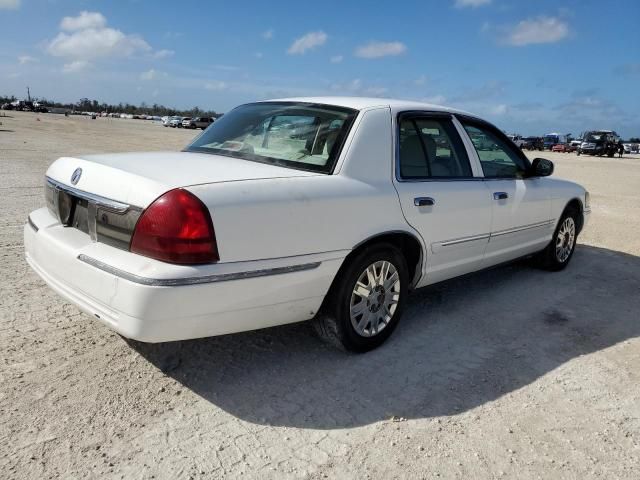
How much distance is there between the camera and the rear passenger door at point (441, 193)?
3.66 m

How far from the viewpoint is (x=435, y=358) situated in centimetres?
354

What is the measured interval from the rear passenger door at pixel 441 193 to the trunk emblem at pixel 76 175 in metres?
1.89

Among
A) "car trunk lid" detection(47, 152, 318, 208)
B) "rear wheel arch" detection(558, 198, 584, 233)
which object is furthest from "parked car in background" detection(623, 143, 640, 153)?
"car trunk lid" detection(47, 152, 318, 208)

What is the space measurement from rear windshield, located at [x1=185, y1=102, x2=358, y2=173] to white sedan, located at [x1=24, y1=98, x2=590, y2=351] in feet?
→ 0.04

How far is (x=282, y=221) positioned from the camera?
9.32 feet

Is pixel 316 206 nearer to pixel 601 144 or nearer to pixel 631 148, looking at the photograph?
pixel 601 144

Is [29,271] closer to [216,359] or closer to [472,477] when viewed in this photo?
[216,359]

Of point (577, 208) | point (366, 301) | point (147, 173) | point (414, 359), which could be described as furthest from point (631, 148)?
point (147, 173)

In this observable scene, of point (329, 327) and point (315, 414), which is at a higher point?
point (329, 327)

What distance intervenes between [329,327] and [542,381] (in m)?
1.33

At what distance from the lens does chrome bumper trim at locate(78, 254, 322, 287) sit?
8.30ft

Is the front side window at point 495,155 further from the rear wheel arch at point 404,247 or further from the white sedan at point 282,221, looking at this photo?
the rear wheel arch at point 404,247

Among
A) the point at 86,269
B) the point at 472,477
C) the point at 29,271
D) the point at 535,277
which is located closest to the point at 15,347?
the point at 86,269

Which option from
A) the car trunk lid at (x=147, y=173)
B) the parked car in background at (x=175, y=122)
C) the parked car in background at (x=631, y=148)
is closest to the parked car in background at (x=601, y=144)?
the parked car in background at (x=631, y=148)
